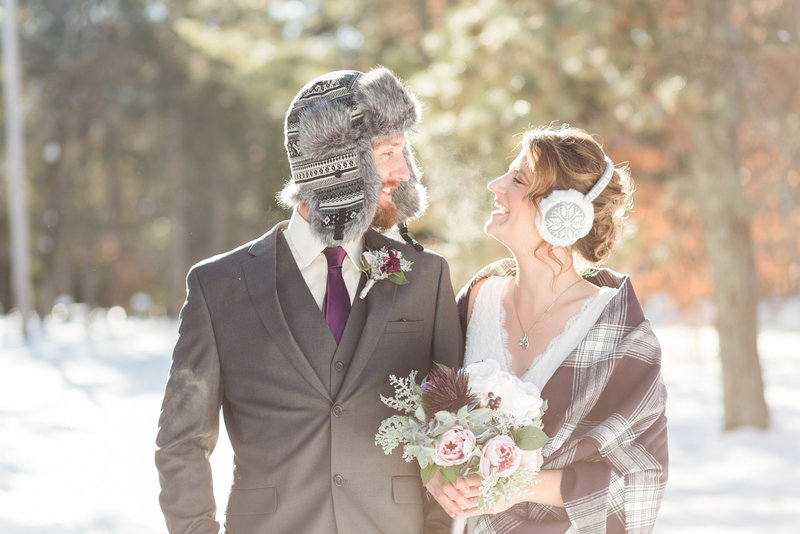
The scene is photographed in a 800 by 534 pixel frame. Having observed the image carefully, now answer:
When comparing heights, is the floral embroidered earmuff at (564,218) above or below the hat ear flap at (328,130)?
below

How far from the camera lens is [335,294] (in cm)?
288

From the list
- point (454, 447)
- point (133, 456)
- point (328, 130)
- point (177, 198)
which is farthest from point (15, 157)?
point (454, 447)

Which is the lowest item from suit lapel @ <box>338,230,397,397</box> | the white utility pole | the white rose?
the white rose

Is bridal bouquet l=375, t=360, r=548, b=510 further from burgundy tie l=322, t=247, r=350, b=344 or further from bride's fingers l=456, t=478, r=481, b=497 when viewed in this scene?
burgundy tie l=322, t=247, r=350, b=344

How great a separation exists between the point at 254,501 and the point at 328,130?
109cm

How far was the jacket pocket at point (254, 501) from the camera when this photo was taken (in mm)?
2758

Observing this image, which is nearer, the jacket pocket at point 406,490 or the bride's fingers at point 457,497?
the bride's fingers at point 457,497

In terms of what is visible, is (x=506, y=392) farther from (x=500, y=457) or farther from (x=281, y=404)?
(x=281, y=404)

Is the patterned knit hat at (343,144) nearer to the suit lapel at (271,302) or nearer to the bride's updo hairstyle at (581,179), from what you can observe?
the suit lapel at (271,302)

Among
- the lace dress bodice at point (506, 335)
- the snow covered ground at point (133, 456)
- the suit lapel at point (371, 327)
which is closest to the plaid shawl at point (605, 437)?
the lace dress bodice at point (506, 335)

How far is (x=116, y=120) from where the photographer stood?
30359mm

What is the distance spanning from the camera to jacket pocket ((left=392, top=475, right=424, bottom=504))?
2.85m

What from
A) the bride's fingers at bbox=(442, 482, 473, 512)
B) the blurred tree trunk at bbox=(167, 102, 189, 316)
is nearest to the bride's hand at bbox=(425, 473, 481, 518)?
the bride's fingers at bbox=(442, 482, 473, 512)

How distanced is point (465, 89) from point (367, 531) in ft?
21.8
